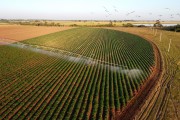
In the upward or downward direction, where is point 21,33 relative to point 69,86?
downward

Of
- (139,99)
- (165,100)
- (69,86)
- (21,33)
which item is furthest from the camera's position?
(21,33)

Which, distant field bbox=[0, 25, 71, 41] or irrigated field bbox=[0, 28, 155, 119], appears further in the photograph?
distant field bbox=[0, 25, 71, 41]

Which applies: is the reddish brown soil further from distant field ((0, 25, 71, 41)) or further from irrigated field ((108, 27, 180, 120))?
distant field ((0, 25, 71, 41))

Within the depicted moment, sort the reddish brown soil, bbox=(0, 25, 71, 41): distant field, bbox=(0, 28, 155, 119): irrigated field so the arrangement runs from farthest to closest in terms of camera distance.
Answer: bbox=(0, 25, 71, 41): distant field, bbox=(0, 28, 155, 119): irrigated field, the reddish brown soil

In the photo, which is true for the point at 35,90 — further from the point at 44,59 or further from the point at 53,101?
the point at 44,59

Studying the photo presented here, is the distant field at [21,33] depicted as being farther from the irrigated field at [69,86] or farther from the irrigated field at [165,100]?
the irrigated field at [165,100]

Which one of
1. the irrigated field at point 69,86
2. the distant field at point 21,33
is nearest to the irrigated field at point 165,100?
the irrigated field at point 69,86

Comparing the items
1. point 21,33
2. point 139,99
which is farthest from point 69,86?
point 21,33

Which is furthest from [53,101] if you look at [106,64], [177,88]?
[106,64]

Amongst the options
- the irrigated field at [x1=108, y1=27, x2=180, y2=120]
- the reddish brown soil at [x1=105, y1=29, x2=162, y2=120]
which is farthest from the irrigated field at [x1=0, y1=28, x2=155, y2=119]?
the irrigated field at [x1=108, y1=27, x2=180, y2=120]

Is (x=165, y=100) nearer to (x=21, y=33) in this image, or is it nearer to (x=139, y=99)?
(x=139, y=99)

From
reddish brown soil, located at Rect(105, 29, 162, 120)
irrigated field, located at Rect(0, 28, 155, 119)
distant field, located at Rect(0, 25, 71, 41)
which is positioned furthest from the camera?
distant field, located at Rect(0, 25, 71, 41)
